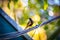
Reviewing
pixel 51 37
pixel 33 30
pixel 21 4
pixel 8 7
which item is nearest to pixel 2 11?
pixel 8 7

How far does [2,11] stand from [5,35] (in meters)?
0.21

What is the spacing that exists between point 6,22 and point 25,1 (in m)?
0.24

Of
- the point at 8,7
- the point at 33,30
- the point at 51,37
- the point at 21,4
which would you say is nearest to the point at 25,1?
the point at 21,4

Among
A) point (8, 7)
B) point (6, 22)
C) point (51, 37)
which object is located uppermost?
point (8, 7)

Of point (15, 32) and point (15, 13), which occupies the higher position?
point (15, 13)

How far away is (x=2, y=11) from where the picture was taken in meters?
0.97

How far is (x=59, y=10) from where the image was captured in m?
0.99

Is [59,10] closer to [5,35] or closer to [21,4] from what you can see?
[21,4]

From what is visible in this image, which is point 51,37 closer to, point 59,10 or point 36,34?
point 36,34

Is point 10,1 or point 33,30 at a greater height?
point 10,1

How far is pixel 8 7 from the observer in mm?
975

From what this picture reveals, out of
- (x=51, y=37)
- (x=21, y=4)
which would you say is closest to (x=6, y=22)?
(x=21, y=4)

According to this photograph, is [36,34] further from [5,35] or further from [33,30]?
[5,35]

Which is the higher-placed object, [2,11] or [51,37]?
[2,11]
